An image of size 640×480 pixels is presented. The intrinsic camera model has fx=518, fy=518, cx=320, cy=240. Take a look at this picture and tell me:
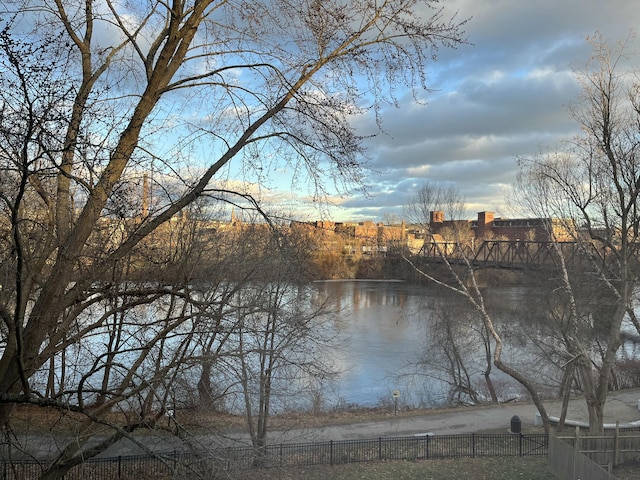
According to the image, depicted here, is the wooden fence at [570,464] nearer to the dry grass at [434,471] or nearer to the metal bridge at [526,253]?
the dry grass at [434,471]

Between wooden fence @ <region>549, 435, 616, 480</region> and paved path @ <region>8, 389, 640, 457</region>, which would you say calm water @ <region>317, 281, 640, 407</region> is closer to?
paved path @ <region>8, 389, 640, 457</region>

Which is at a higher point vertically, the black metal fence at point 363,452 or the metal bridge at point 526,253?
the metal bridge at point 526,253

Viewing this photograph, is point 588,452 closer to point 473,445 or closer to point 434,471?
point 473,445

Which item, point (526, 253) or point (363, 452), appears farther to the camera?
point (526, 253)

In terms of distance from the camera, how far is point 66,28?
4801 mm

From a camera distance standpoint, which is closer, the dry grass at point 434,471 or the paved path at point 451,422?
the dry grass at point 434,471

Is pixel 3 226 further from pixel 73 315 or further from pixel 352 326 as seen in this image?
pixel 352 326

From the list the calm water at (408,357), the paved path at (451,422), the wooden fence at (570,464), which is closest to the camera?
the wooden fence at (570,464)

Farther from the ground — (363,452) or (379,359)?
(379,359)

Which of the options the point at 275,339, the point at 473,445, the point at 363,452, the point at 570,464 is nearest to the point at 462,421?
the point at 473,445

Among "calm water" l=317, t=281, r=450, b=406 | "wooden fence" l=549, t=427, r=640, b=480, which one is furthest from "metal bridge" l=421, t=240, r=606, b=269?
"calm water" l=317, t=281, r=450, b=406

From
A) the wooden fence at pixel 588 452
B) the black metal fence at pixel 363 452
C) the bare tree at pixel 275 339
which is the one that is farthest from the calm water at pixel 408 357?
the wooden fence at pixel 588 452

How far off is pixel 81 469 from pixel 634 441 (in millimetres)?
13999

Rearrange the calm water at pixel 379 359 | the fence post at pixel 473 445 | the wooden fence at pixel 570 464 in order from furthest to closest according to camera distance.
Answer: the calm water at pixel 379 359
the fence post at pixel 473 445
the wooden fence at pixel 570 464
